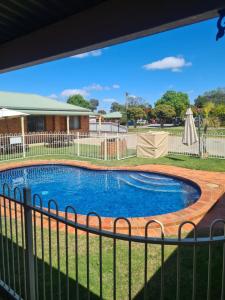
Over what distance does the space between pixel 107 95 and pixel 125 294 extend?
362ft

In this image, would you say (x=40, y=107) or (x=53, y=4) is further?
(x=40, y=107)

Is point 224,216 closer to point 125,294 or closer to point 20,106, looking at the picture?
point 125,294

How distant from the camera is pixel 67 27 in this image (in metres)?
3.15

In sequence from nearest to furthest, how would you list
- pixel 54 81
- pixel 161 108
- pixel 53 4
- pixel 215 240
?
pixel 215 240 → pixel 53 4 → pixel 161 108 → pixel 54 81

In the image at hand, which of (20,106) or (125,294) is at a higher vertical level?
(20,106)

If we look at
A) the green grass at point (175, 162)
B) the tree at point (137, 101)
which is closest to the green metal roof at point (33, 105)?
the green grass at point (175, 162)

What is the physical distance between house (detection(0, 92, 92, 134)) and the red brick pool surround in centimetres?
866

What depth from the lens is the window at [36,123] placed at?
77.9 feet

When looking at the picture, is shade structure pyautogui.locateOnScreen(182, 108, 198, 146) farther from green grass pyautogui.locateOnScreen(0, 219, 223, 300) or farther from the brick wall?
the brick wall

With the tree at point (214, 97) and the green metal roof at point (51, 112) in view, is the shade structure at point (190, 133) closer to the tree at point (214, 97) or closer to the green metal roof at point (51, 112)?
the green metal roof at point (51, 112)

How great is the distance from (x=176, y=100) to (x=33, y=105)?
207ft

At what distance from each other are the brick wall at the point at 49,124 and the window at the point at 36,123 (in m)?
0.37

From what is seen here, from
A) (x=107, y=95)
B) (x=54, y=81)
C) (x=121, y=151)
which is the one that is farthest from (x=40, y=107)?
(x=107, y=95)

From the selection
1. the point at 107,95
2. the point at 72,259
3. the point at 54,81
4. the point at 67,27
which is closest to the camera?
the point at 67,27
